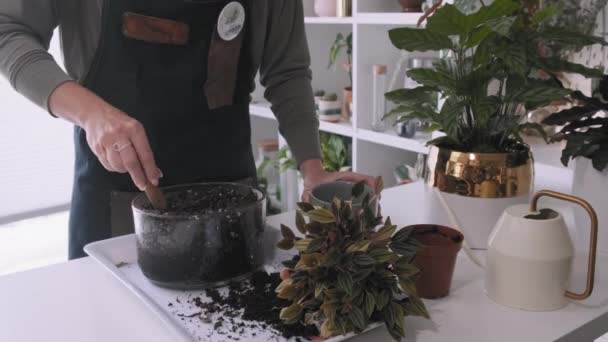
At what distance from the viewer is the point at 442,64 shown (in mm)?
1014

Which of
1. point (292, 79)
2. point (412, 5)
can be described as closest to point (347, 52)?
point (412, 5)

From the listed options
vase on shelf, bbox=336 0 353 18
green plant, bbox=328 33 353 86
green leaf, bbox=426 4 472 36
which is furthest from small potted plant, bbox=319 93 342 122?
green leaf, bbox=426 4 472 36

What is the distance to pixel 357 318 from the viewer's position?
69 cm

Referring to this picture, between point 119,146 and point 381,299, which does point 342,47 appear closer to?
point 119,146

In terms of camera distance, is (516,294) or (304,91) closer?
(516,294)

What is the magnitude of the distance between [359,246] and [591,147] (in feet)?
1.71

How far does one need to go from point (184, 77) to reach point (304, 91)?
315 millimetres

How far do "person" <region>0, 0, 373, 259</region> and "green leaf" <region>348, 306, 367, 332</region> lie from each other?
375mm

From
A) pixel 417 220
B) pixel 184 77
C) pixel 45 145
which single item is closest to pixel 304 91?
pixel 184 77

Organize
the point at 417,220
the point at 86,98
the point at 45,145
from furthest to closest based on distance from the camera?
the point at 45,145, the point at 417,220, the point at 86,98

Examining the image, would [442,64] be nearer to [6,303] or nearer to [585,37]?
[585,37]

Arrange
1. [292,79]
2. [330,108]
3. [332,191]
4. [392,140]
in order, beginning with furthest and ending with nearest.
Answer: [330,108]
[392,140]
[292,79]
[332,191]

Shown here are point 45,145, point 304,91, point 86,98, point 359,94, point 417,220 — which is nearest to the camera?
point 86,98

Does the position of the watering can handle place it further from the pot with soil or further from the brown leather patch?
the brown leather patch
